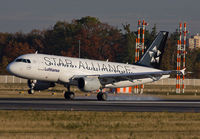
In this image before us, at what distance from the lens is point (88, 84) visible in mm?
48844

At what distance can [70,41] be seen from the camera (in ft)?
500

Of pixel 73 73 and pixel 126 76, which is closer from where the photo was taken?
pixel 73 73

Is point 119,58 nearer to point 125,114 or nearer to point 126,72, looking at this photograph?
point 126,72

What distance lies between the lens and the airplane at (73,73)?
48763mm

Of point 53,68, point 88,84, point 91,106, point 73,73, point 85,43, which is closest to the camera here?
point 91,106

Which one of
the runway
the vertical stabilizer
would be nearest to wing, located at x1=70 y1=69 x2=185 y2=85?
the vertical stabilizer

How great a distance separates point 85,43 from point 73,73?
96.7m

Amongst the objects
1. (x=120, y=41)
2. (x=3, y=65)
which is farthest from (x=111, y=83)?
(x=120, y=41)

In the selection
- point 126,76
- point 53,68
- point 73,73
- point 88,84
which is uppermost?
point 53,68

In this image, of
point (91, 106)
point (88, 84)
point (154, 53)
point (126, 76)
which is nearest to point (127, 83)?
point (126, 76)

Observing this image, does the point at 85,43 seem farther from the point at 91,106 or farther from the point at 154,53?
the point at 91,106

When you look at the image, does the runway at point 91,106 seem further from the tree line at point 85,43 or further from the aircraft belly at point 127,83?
the tree line at point 85,43

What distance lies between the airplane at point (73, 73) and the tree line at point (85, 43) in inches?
3136

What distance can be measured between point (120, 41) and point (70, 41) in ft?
63.1
